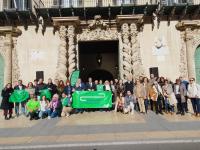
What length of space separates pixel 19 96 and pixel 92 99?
3.55 m

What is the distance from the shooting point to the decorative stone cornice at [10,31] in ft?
64.1

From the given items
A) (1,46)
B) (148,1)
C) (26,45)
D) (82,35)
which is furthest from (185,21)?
(1,46)

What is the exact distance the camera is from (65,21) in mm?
19375

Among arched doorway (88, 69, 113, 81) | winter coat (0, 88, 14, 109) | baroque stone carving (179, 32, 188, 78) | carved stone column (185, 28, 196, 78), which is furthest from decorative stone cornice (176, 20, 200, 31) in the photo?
winter coat (0, 88, 14, 109)

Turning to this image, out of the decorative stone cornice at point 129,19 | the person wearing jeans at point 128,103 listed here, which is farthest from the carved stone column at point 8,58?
the person wearing jeans at point 128,103

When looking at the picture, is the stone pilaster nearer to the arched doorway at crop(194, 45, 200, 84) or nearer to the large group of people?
the large group of people

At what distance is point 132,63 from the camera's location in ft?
63.6

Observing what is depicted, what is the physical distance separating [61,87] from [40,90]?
117cm

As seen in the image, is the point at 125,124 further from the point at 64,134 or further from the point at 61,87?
the point at 61,87

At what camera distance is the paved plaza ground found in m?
8.02

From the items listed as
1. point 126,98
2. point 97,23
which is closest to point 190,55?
point 97,23

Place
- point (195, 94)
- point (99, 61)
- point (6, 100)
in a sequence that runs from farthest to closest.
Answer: point (99, 61)
point (6, 100)
point (195, 94)

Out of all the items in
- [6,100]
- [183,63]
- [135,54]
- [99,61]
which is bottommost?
[6,100]

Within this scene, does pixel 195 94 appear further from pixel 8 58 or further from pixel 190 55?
pixel 8 58
